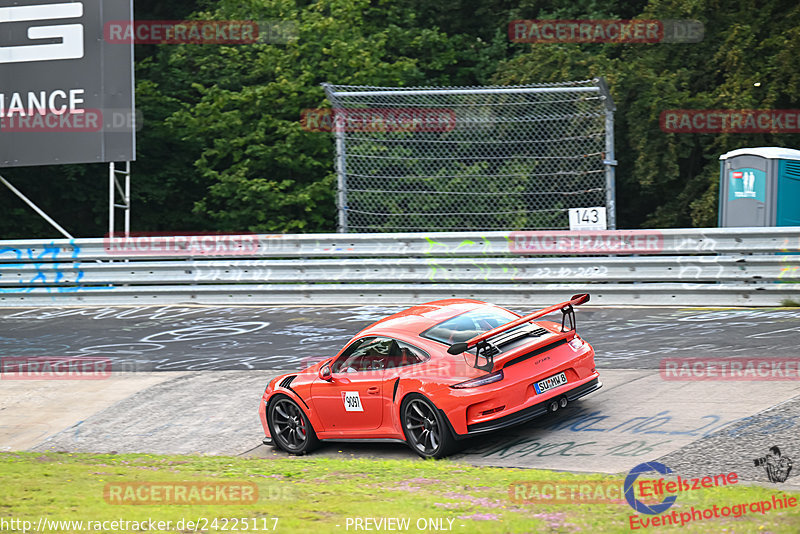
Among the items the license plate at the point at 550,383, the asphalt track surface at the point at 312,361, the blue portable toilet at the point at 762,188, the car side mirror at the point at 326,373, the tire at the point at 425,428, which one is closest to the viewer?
the asphalt track surface at the point at 312,361

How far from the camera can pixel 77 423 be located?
38.1ft

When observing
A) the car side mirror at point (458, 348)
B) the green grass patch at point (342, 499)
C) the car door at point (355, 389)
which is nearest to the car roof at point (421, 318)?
the car door at point (355, 389)

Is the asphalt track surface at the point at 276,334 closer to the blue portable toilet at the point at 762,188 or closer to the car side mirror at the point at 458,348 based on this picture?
the blue portable toilet at the point at 762,188

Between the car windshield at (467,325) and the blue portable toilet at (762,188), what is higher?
the blue portable toilet at (762,188)

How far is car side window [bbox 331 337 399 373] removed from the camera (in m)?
9.59

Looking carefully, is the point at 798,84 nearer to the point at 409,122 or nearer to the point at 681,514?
the point at 409,122

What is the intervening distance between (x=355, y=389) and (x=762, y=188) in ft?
29.1

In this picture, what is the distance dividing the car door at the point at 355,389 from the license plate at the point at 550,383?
4.79 ft

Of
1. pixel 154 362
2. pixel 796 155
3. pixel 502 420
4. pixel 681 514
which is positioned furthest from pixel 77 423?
pixel 796 155

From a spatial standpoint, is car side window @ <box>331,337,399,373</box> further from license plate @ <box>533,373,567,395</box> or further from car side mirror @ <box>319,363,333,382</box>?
license plate @ <box>533,373,567,395</box>

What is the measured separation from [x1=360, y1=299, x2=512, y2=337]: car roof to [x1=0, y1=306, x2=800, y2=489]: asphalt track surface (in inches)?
45.5

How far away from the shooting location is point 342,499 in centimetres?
716

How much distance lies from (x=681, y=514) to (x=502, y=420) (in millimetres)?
2848

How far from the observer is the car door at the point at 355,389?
9.50 m
